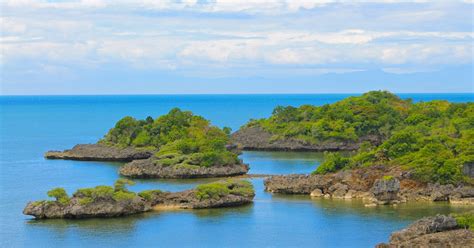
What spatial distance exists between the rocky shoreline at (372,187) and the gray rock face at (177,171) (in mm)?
11276

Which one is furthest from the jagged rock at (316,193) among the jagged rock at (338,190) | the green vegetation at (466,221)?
the green vegetation at (466,221)

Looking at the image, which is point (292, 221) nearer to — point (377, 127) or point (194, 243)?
point (194, 243)

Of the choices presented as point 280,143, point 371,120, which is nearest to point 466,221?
point 280,143

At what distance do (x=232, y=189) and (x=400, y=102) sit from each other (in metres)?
74.0

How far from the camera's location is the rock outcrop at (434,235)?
47.6 meters

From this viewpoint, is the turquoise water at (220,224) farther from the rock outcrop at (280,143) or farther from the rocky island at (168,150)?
the rock outcrop at (280,143)

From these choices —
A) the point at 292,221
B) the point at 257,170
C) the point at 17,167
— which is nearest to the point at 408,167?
the point at 292,221

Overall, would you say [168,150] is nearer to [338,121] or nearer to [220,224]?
[338,121]

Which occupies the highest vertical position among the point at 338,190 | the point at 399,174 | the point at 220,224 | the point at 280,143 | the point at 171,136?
the point at 171,136

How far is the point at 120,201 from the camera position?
63562mm

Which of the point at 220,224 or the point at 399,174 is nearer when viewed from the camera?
the point at 220,224

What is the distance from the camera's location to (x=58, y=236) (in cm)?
5791

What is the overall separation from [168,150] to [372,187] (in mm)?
31005

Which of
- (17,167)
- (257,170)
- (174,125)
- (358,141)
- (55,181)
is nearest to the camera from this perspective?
(55,181)
